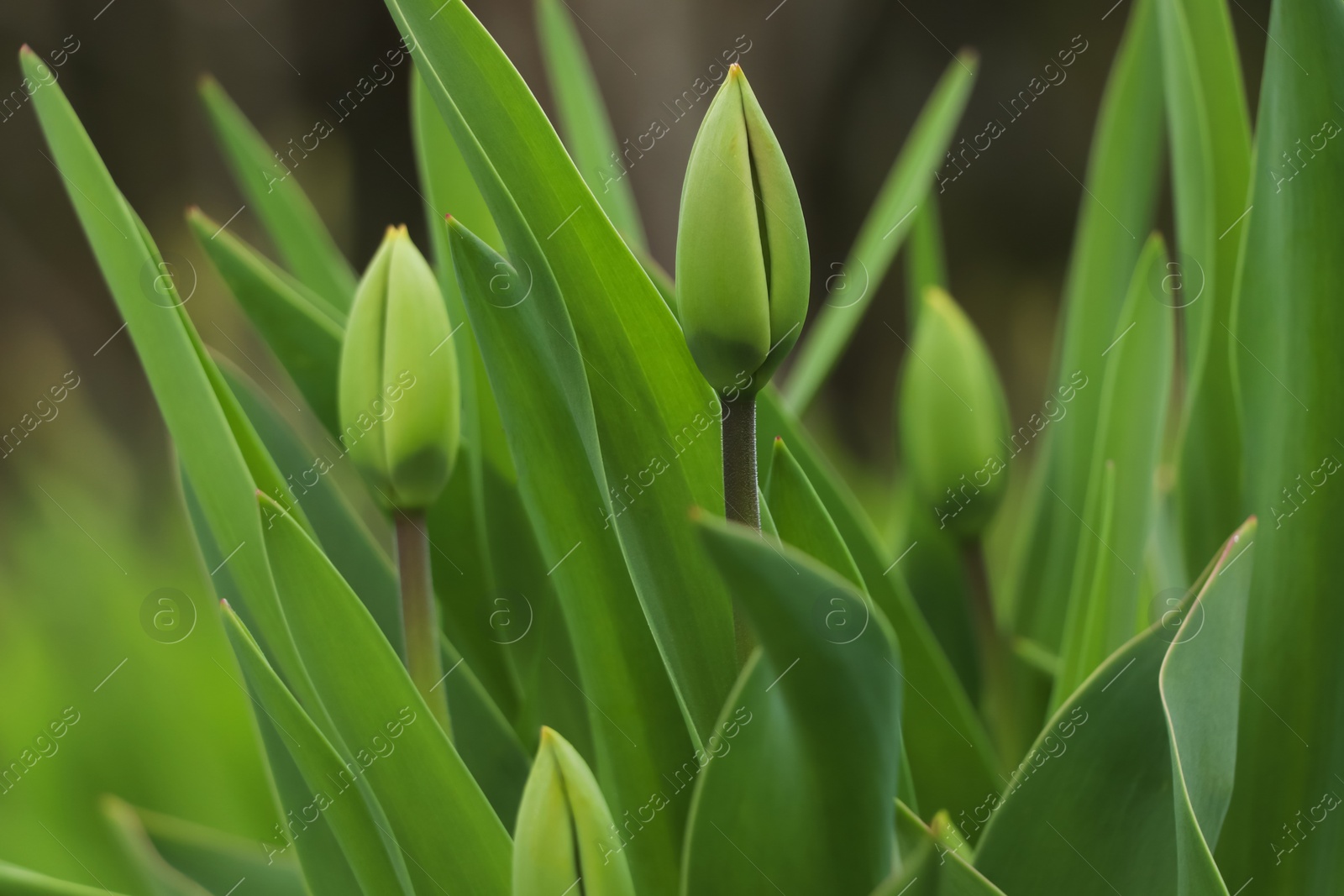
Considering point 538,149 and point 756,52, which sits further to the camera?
point 756,52

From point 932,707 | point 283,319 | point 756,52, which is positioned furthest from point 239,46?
point 932,707

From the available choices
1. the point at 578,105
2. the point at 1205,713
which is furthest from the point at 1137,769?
the point at 578,105

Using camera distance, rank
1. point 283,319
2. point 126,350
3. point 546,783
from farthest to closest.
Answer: point 126,350
point 283,319
point 546,783

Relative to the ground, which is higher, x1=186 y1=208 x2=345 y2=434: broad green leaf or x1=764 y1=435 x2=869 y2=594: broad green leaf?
x1=186 y1=208 x2=345 y2=434: broad green leaf

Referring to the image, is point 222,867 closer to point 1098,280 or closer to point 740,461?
point 740,461

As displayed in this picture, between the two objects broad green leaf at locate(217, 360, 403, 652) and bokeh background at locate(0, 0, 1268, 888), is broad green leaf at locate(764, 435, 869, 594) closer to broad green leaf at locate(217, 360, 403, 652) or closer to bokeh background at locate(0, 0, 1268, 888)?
broad green leaf at locate(217, 360, 403, 652)

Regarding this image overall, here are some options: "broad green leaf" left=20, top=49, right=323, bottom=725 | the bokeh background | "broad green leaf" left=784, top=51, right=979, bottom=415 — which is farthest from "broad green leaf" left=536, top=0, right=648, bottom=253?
the bokeh background

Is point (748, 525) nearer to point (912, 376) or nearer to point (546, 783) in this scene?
point (546, 783)
